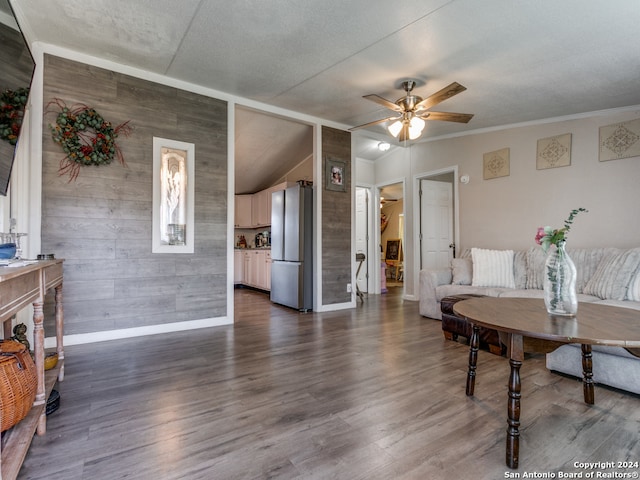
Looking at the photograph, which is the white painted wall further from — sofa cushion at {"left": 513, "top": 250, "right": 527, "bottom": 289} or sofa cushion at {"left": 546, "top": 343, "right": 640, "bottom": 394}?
sofa cushion at {"left": 546, "top": 343, "right": 640, "bottom": 394}

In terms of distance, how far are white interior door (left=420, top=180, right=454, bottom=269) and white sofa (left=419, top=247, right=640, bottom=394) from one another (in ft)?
3.78

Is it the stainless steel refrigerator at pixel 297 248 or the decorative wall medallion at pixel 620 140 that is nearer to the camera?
the decorative wall medallion at pixel 620 140

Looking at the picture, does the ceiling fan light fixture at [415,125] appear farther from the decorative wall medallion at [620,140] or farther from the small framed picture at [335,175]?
the decorative wall medallion at [620,140]

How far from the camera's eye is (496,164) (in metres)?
4.72

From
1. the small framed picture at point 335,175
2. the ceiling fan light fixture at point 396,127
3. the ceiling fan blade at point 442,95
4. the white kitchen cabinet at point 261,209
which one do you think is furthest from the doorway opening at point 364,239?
the ceiling fan blade at point 442,95

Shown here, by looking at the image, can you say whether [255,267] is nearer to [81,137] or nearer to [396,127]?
[81,137]

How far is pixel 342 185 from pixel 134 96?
9.42 feet

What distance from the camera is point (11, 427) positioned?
4.58 ft

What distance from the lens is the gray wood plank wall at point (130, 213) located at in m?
3.12

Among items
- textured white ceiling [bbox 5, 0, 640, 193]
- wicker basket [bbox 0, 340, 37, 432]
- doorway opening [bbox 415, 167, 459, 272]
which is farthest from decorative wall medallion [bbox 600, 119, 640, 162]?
wicker basket [bbox 0, 340, 37, 432]

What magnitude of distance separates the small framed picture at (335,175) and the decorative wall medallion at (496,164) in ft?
6.75

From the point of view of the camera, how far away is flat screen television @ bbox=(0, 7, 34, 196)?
6.29 feet

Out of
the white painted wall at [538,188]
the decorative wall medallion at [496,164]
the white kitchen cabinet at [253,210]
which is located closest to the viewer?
the white painted wall at [538,188]

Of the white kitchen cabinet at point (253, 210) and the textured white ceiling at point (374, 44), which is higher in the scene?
the textured white ceiling at point (374, 44)
